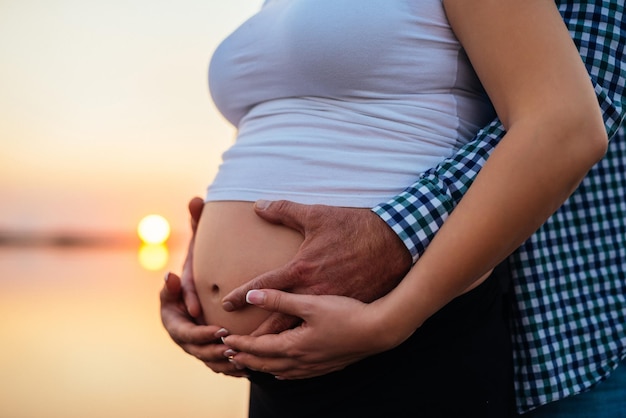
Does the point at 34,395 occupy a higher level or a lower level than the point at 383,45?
lower

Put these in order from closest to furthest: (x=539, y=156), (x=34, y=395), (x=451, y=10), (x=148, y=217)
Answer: (x=539, y=156)
(x=451, y=10)
(x=34, y=395)
(x=148, y=217)

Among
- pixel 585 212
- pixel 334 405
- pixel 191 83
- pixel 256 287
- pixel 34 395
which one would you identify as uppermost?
pixel 191 83

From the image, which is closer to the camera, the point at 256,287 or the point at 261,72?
the point at 256,287

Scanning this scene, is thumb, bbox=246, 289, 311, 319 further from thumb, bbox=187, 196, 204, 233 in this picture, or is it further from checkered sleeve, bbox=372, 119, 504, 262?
thumb, bbox=187, 196, 204, 233

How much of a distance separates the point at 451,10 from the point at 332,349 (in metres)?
0.41

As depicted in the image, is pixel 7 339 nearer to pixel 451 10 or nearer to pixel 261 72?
pixel 261 72

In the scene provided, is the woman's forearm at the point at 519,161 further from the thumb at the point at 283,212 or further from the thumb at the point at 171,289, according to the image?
the thumb at the point at 171,289

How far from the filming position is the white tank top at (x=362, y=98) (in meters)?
0.74

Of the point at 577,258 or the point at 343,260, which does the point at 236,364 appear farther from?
the point at 577,258

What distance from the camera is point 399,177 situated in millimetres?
750

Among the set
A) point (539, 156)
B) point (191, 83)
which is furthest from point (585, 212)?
point (191, 83)

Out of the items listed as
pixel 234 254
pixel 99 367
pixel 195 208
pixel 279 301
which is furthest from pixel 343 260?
pixel 99 367

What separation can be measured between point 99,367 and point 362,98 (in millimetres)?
2819

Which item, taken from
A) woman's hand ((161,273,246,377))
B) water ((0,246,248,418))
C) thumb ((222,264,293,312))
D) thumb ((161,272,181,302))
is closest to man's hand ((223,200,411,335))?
thumb ((222,264,293,312))
